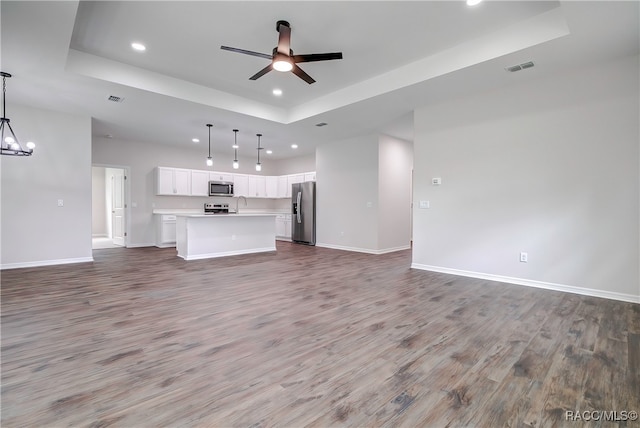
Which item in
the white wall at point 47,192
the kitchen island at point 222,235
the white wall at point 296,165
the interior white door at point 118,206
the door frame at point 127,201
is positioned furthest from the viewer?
the white wall at point 296,165

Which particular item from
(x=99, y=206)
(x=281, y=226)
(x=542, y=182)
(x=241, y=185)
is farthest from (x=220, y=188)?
(x=542, y=182)

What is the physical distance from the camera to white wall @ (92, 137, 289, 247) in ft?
24.3

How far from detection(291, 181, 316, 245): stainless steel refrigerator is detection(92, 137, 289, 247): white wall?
2894 millimetres

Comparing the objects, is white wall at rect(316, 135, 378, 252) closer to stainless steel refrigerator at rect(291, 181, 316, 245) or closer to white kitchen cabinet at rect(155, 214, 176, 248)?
stainless steel refrigerator at rect(291, 181, 316, 245)

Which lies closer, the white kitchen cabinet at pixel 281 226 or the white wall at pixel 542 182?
the white wall at pixel 542 182

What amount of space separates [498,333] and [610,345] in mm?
774

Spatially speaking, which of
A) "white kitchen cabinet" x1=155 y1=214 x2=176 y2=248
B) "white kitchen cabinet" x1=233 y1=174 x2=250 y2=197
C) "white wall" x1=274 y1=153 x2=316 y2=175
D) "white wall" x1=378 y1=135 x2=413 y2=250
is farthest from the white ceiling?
"white wall" x1=274 y1=153 x2=316 y2=175

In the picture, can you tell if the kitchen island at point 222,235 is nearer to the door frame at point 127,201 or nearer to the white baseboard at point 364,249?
the white baseboard at point 364,249

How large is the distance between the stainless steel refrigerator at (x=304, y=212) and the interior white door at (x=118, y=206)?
15.3 ft

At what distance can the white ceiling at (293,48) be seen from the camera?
2.92m

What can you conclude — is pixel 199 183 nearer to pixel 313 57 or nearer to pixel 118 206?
pixel 118 206

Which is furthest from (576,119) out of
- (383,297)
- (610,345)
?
(383,297)

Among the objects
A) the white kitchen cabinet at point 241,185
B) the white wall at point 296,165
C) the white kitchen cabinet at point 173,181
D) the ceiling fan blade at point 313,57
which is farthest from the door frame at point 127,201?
the ceiling fan blade at point 313,57

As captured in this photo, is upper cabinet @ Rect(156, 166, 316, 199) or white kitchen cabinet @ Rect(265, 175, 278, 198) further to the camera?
white kitchen cabinet @ Rect(265, 175, 278, 198)
